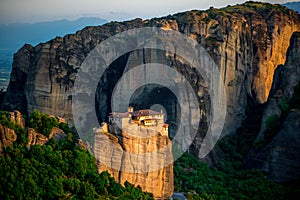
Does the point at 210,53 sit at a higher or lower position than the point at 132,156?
higher

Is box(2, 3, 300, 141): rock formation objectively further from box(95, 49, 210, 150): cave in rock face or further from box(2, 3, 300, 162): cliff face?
box(95, 49, 210, 150): cave in rock face

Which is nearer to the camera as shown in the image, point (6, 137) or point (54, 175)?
point (54, 175)

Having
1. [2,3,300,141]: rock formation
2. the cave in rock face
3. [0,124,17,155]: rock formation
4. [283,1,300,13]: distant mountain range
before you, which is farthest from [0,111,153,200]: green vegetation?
[283,1,300,13]: distant mountain range

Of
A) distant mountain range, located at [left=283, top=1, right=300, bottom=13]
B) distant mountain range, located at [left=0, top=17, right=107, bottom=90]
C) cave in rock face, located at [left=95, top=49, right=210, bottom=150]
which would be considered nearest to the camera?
cave in rock face, located at [left=95, top=49, right=210, bottom=150]

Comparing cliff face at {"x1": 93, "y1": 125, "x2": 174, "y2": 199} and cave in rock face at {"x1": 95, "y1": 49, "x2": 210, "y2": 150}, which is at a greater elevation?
cave in rock face at {"x1": 95, "y1": 49, "x2": 210, "y2": 150}

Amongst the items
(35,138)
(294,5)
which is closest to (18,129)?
(35,138)

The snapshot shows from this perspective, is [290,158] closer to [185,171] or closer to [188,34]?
[185,171]

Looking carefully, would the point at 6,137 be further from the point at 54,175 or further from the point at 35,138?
the point at 54,175

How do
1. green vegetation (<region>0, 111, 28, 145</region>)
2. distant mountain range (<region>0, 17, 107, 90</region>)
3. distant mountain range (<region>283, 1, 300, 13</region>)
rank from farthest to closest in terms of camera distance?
distant mountain range (<region>0, 17, 107, 90</region>)
distant mountain range (<region>283, 1, 300, 13</region>)
green vegetation (<region>0, 111, 28, 145</region>)

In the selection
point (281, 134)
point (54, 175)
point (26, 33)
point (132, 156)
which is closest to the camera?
point (54, 175)
